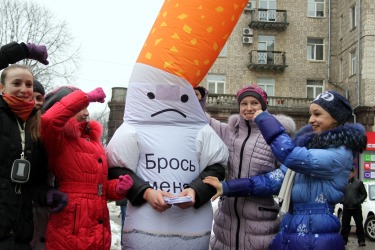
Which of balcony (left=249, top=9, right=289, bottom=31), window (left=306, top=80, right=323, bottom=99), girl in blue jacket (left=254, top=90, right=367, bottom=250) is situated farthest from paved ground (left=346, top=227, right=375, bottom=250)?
balcony (left=249, top=9, right=289, bottom=31)

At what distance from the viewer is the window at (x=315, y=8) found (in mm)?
28094

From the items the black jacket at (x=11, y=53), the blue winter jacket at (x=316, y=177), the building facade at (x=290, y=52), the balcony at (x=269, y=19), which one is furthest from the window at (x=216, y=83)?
the black jacket at (x=11, y=53)

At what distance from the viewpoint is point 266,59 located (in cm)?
2709

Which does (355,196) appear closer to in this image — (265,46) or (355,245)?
(355,245)

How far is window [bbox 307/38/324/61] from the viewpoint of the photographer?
2777 cm

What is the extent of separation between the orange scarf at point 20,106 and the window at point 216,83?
24.2 meters

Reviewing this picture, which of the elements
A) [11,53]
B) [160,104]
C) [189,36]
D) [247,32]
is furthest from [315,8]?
[11,53]

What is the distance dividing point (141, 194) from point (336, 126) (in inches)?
59.0

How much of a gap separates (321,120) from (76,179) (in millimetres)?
1788

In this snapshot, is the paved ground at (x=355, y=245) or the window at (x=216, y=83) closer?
the paved ground at (x=355, y=245)

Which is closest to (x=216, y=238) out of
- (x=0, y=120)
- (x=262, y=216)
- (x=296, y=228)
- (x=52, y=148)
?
(x=262, y=216)

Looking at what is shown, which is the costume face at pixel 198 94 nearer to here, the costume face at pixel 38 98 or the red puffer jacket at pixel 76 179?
the red puffer jacket at pixel 76 179

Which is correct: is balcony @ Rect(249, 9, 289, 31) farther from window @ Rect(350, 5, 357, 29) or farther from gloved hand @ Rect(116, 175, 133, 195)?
gloved hand @ Rect(116, 175, 133, 195)

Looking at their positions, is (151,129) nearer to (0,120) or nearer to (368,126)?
(0,120)
